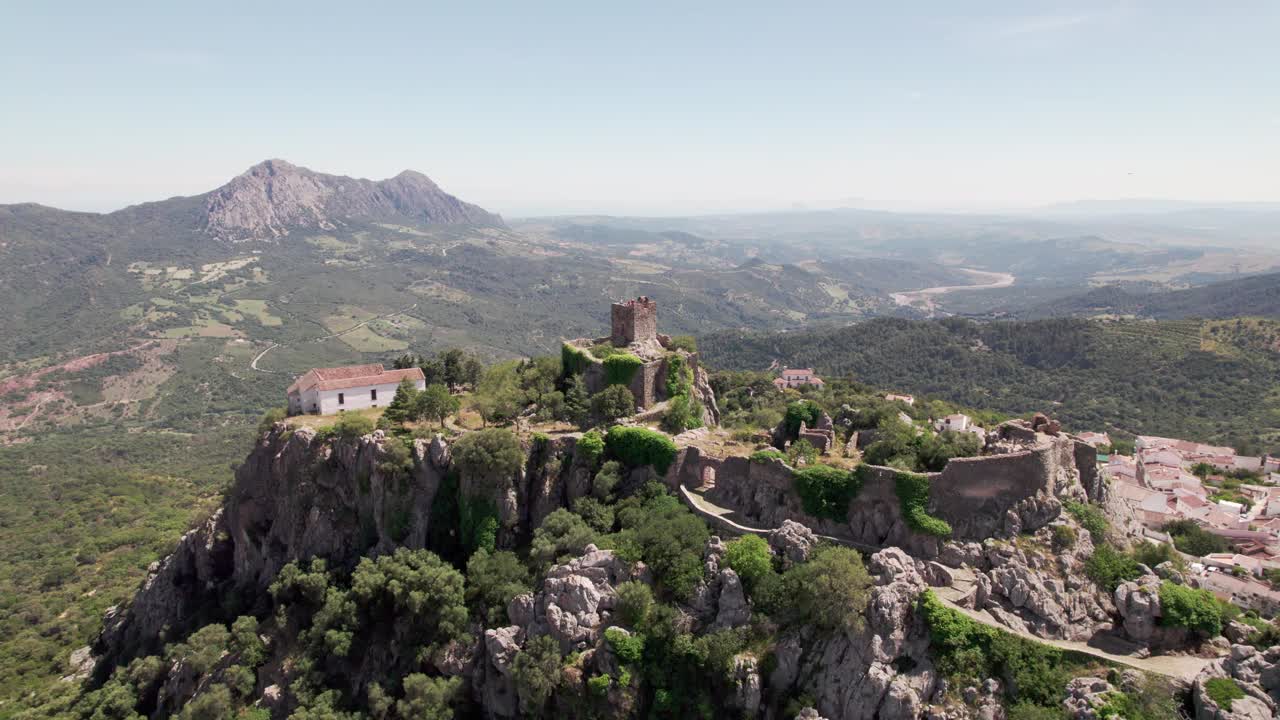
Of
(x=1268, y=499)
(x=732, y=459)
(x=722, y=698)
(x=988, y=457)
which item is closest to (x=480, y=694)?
(x=722, y=698)

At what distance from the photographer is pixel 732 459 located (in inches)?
1486

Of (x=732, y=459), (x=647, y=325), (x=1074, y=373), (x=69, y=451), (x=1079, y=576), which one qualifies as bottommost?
(x=69, y=451)

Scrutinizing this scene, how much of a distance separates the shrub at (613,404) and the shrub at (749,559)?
43.2 ft

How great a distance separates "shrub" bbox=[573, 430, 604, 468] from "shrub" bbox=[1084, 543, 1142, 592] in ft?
77.9

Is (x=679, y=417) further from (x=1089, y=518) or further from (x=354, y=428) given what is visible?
(x=1089, y=518)

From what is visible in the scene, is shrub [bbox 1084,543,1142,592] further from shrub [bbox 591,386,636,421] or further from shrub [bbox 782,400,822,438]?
shrub [bbox 591,386,636,421]

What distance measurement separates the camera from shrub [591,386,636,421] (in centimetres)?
4412

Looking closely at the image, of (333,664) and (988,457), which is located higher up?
(988,457)

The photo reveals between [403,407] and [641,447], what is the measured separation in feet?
56.1

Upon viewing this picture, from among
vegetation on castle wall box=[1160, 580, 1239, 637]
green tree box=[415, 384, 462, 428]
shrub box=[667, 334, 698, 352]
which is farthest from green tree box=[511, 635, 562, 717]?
shrub box=[667, 334, 698, 352]

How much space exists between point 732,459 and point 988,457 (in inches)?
473

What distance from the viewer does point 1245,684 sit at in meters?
24.8

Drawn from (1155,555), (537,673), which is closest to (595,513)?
(537,673)

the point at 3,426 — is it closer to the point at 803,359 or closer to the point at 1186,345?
the point at 803,359
